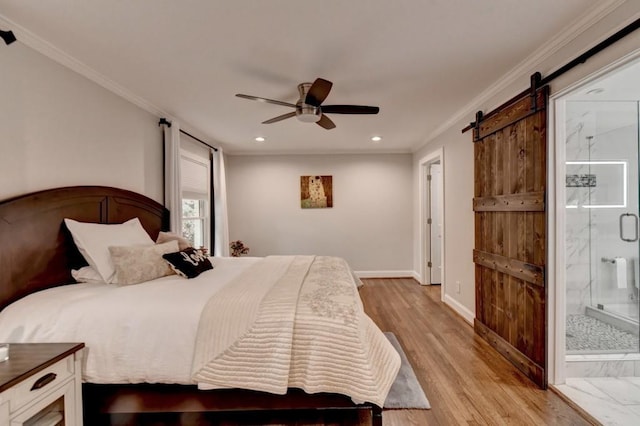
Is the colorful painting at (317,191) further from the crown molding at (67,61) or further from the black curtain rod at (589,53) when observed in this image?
the black curtain rod at (589,53)

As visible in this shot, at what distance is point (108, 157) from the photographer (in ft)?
8.98

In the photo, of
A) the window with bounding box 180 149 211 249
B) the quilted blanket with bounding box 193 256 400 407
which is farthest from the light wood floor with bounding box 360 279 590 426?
the window with bounding box 180 149 211 249

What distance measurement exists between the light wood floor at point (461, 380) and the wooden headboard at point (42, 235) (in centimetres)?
242

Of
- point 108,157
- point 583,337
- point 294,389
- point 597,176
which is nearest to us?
point 294,389

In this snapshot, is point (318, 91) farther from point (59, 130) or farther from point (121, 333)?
point (121, 333)

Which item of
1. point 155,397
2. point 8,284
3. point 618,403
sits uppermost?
point 8,284

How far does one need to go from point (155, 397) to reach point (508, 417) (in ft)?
6.95

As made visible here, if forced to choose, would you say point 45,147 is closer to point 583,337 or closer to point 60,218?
point 60,218

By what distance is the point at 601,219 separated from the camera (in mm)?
3490

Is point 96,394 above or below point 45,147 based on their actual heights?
below

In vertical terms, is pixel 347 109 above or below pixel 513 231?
above

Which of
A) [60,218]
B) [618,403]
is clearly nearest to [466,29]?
[618,403]

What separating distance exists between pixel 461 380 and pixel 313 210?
391cm

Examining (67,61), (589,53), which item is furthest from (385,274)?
(67,61)
